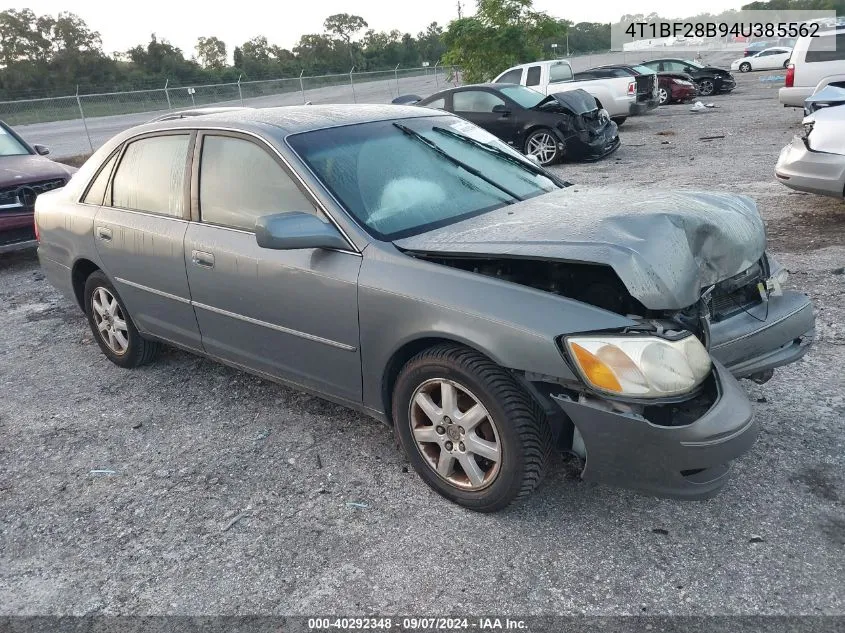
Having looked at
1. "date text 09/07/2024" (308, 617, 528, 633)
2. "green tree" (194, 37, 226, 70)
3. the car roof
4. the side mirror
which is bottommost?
"date text 09/07/2024" (308, 617, 528, 633)

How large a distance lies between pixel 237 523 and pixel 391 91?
32.5 meters

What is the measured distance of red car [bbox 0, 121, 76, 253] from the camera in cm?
753

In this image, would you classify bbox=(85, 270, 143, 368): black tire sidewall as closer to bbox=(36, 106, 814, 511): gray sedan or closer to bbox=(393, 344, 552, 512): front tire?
bbox=(36, 106, 814, 511): gray sedan

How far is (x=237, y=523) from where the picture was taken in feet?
9.95

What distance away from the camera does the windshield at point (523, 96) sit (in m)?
11.8

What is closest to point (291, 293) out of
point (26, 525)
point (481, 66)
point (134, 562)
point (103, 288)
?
point (134, 562)

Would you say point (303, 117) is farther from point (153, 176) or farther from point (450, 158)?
point (153, 176)

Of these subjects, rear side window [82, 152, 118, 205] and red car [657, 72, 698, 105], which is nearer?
rear side window [82, 152, 118, 205]

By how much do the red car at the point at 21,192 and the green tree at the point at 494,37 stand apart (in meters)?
19.8

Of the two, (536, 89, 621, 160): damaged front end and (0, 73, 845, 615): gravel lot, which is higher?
(536, 89, 621, 160): damaged front end

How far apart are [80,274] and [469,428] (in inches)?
131

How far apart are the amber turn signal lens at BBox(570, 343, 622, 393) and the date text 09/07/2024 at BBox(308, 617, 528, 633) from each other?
2.79ft

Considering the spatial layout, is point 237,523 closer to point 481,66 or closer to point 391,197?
point 391,197

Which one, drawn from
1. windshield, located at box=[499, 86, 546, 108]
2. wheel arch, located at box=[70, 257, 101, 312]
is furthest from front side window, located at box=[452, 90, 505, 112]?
wheel arch, located at box=[70, 257, 101, 312]
